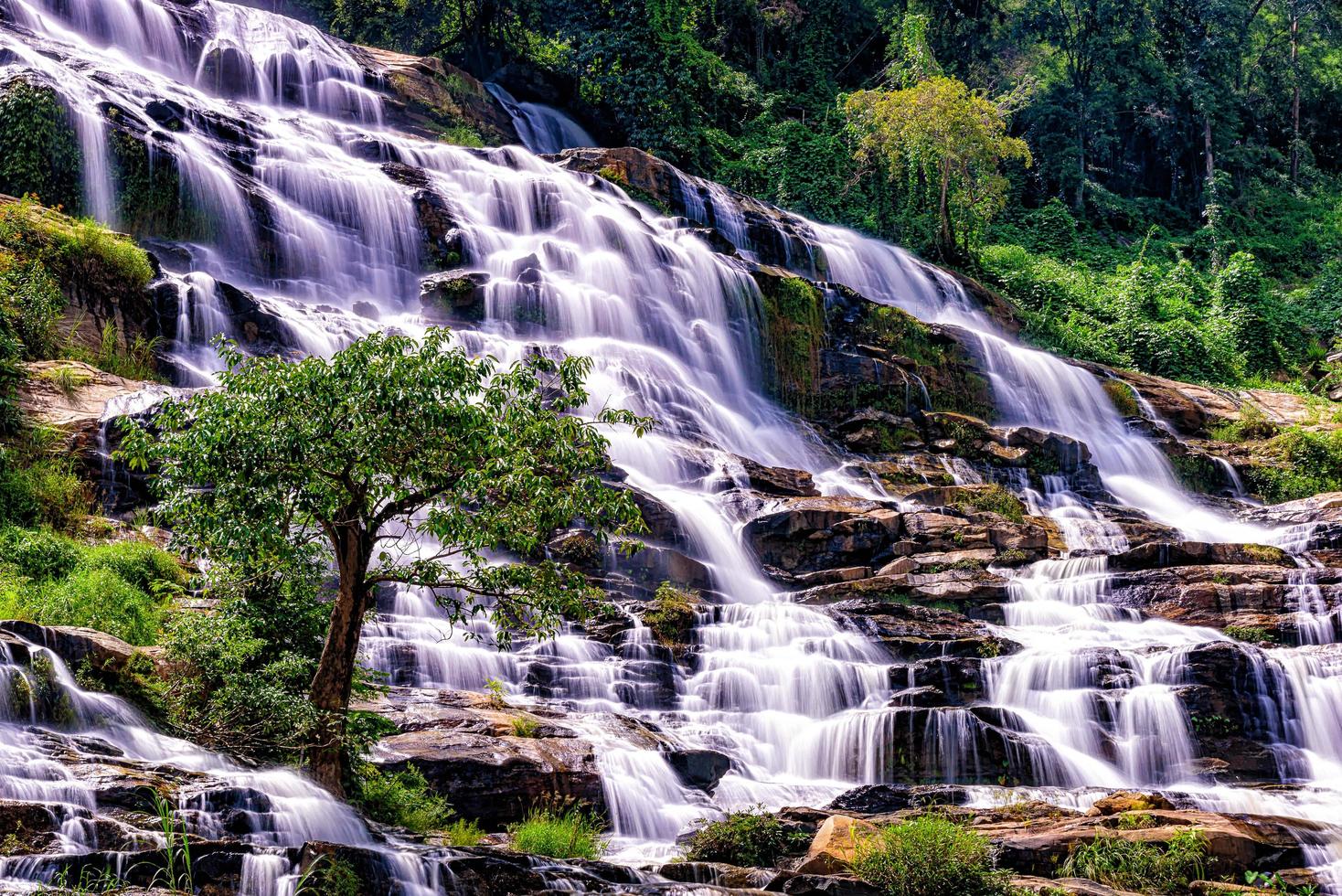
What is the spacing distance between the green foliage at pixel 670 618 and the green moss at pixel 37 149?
52.9ft

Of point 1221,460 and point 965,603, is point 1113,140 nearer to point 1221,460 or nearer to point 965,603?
point 1221,460

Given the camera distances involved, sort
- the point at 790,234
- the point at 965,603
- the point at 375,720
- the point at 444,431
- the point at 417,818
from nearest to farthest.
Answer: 1. the point at 444,431
2. the point at 417,818
3. the point at 375,720
4. the point at 965,603
5. the point at 790,234

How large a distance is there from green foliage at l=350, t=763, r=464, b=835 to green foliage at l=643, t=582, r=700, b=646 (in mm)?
5915

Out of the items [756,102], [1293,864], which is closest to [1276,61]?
[756,102]

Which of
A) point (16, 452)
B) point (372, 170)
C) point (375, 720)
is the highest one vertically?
point (372, 170)

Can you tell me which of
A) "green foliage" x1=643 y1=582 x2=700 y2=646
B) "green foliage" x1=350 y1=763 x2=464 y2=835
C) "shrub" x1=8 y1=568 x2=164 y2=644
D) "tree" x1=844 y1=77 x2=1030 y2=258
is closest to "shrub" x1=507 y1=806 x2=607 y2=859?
"green foliage" x1=350 y1=763 x2=464 y2=835

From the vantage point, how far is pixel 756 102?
50.2 m

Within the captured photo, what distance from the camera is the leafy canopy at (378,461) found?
10.3 m

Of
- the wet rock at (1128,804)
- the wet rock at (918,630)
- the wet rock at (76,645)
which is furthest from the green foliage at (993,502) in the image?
the wet rock at (76,645)

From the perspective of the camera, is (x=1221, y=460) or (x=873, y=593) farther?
(x=1221, y=460)

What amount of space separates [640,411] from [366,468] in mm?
15047

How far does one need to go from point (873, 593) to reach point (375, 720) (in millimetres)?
10371

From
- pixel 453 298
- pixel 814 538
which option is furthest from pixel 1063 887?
pixel 453 298

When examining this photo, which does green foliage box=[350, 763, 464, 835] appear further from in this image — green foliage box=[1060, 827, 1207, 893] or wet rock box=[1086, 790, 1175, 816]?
wet rock box=[1086, 790, 1175, 816]
